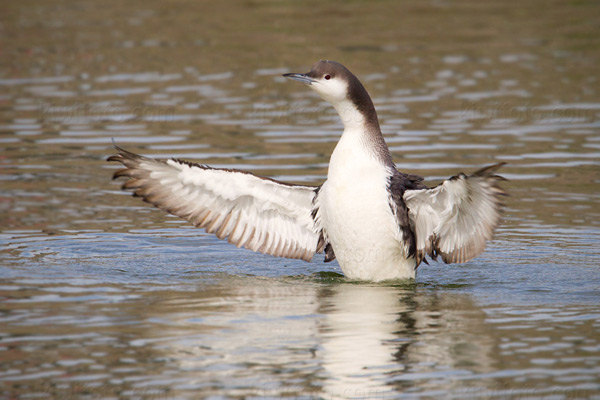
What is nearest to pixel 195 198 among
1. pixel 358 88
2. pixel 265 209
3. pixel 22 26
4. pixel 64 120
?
pixel 265 209

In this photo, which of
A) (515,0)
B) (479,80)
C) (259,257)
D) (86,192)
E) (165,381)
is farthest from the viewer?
(515,0)

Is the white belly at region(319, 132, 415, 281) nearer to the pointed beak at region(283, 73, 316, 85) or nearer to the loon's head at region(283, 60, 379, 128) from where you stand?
the loon's head at region(283, 60, 379, 128)

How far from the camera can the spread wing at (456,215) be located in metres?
8.66

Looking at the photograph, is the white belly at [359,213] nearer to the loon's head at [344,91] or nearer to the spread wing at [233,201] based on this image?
the loon's head at [344,91]

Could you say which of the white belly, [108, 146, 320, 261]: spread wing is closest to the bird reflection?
the white belly

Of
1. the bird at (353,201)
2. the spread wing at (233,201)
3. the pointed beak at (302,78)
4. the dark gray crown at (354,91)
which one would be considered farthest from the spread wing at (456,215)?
the pointed beak at (302,78)

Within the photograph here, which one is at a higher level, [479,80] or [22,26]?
[22,26]

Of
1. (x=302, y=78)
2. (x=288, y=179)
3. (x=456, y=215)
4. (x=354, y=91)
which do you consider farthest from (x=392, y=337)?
(x=288, y=179)

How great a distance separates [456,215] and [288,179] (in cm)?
482

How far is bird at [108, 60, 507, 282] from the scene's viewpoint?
30.1 ft

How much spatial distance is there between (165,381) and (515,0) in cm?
2272

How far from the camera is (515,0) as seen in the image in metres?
27.9

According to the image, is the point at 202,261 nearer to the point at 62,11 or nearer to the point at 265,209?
the point at 265,209

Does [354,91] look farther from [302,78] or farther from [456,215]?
[456,215]
